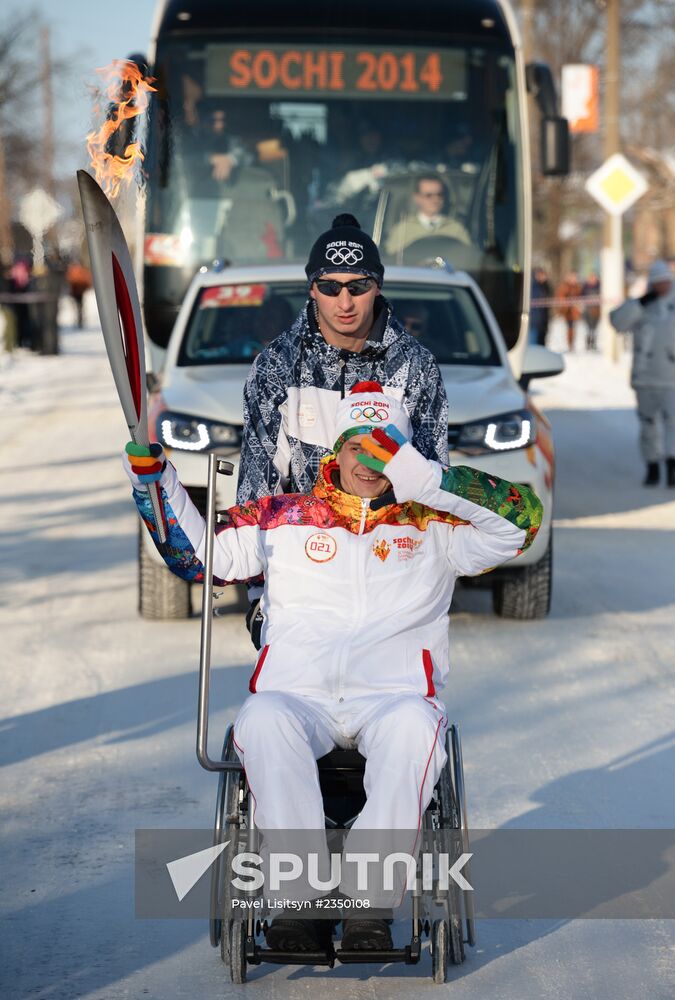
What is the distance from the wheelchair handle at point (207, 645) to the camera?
404cm

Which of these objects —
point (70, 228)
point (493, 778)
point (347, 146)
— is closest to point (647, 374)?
point (347, 146)

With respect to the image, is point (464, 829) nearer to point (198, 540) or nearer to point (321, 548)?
point (321, 548)

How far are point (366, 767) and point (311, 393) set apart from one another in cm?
141

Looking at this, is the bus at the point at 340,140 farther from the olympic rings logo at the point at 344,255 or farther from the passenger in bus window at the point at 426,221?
the olympic rings logo at the point at 344,255

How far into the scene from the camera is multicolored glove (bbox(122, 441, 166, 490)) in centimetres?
412

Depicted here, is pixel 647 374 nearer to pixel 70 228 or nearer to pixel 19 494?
pixel 19 494

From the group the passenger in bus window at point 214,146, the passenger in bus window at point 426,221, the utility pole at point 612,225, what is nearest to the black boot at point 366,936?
the passenger in bus window at point 426,221

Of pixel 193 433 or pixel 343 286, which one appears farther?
pixel 193 433

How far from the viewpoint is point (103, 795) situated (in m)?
5.87

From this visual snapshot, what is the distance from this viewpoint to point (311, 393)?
5.15m

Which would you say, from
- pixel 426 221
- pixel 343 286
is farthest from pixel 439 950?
pixel 426 221

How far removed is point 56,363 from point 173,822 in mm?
28088

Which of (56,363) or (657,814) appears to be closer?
(657,814)

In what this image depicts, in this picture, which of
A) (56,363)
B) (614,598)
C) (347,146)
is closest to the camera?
(614,598)
